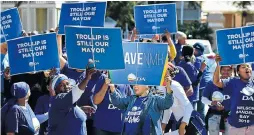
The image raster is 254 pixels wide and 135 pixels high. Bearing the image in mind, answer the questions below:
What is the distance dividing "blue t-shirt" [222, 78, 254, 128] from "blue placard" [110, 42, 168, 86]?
1.58 meters

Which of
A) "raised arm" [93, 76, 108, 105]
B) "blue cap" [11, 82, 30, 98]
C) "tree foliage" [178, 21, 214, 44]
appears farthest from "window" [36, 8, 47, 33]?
"blue cap" [11, 82, 30, 98]

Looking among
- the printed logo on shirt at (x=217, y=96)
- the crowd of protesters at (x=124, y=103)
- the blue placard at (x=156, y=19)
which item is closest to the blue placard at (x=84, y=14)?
the crowd of protesters at (x=124, y=103)

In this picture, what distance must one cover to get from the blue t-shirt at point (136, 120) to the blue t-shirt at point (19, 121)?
3.58ft

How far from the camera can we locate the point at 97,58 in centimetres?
777

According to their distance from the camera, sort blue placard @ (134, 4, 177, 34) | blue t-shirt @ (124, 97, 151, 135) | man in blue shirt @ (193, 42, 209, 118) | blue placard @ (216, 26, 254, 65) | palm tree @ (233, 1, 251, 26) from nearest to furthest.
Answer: blue t-shirt @ (124, 97, 151, 135) → blue placard @ (216, 26, 254, 65) → man in blue shirt @ (193, 42, 209, 118) → blue placard @ (134, 4, 177, 34) → palm tree @ (233, 1, 251, 26)

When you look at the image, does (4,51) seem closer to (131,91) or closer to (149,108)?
(131,91)

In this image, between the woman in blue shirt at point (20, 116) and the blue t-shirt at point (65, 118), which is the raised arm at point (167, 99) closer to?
the blue t-shirt at point (65, 118)

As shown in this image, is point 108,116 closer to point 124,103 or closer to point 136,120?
point 124,103

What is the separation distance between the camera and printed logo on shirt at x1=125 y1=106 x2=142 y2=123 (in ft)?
23.7

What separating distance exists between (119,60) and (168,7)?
4.50 metres

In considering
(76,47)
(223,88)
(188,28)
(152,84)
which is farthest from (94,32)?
(188,28)

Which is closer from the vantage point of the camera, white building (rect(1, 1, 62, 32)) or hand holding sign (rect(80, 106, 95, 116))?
hand holding sign (rect(80, 106, 95, 116))

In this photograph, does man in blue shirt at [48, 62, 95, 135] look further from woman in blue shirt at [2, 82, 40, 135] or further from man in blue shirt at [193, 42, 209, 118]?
man in blue shirt at [193, 42, 209, 118]

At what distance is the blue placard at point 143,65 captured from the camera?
738cm
